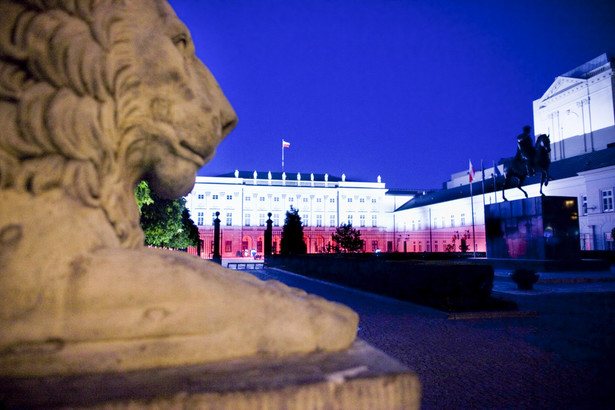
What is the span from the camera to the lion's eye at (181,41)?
5.49 feet

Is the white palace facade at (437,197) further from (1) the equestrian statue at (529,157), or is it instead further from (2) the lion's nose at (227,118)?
(2) the lion's nose at (227,118)

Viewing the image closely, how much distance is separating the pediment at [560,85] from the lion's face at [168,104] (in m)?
51.3

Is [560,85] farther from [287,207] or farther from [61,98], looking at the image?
[61,98]

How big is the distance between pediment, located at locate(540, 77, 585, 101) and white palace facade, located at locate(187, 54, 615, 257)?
0.37 feet

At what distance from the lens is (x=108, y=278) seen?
4.15ft

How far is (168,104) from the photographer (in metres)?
1.58

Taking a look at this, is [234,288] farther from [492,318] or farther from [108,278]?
[492,318]

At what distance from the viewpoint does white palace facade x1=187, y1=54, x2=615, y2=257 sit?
3603 cm

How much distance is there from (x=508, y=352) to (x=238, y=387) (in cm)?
509

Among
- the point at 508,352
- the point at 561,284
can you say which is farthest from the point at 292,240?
the point at 508,352

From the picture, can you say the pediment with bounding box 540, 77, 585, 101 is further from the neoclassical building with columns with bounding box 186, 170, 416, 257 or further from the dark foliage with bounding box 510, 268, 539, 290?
the dark foliage with bounding box 510, 268, 539, 290

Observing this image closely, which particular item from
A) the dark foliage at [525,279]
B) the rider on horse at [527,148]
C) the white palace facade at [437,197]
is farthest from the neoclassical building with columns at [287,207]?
the dark foliage at [525,279]

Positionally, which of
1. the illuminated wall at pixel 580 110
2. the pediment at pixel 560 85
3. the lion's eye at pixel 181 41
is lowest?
the lion's eye at pixel 181 41

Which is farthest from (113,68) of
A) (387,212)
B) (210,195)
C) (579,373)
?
(387,212)
